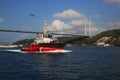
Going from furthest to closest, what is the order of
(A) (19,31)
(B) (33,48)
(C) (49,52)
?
(A) (19,31) → (B) (33,48) → (C) (49,52)

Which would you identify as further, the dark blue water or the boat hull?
the boat hull

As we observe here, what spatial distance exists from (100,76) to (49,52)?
50.8 m

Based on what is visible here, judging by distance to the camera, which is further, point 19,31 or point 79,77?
point 19,31

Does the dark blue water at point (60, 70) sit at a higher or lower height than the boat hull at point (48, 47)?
lower

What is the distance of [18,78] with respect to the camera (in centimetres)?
2936

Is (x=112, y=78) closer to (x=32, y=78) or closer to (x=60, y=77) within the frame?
(x=60, y=77)

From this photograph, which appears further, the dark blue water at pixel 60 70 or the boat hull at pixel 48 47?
the boat hull at pixel 48 47

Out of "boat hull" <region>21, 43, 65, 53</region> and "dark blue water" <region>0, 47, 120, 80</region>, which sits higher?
"boat hull" <region>21, 43, 65, 53</region>

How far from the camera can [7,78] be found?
2934cm

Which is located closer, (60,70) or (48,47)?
(60,70)

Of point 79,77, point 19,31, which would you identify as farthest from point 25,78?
point 19,31

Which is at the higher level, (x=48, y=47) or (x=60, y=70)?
(x=48, y=47)

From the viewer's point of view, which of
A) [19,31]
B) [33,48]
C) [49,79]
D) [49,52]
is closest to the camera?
[49,79]

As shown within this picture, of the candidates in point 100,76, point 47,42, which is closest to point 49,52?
point 47,42
